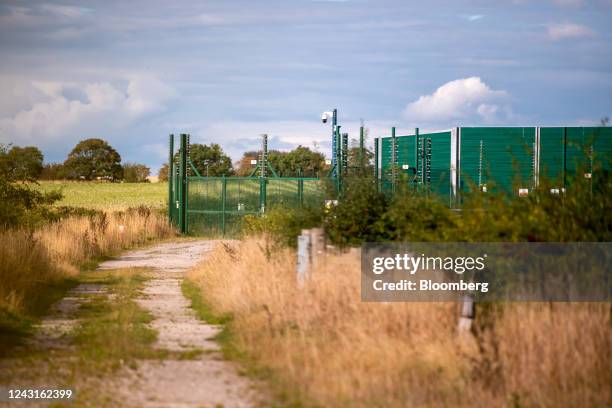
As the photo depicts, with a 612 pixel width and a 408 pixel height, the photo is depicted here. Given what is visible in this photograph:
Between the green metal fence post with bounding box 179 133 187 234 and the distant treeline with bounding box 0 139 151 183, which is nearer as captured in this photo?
the green metal fence post with bounding box 179 133 187 234

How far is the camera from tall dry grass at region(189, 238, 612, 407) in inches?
Answer: 338

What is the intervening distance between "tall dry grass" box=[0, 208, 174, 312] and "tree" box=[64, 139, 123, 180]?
57046 millimetres

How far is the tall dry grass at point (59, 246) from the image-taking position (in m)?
15.5

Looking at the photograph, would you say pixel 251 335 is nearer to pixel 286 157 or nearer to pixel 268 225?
pixel 268 225

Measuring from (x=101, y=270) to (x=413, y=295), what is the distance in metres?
12.0

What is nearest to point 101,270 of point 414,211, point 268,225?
point 268,225

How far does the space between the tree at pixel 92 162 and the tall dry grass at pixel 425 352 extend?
83076 mm

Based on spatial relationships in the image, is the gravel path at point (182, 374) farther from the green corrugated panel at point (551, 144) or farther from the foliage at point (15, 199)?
the green corrugated panel at point (551, 144)

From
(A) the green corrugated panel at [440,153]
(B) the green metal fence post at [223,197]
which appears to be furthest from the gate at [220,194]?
(A) the green corrugated panel at [440,153]

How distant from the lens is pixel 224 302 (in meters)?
14.3

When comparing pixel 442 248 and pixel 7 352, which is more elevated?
pixel 442 248

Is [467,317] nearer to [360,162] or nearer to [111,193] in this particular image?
[360,162]

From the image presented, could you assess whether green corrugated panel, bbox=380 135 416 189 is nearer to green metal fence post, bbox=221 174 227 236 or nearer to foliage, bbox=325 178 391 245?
green metal fence post, bbox=221 174 227 236

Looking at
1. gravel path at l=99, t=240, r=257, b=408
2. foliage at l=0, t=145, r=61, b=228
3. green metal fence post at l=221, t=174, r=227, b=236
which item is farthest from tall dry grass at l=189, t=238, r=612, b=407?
green metal fence post at l=221, t=174, r=227, b=236
